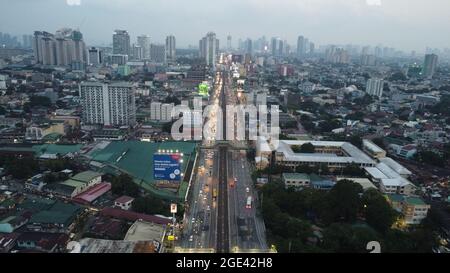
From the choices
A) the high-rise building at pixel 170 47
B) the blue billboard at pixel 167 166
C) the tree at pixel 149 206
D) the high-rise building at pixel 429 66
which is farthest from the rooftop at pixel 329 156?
the high-rise building at pixel 170 47

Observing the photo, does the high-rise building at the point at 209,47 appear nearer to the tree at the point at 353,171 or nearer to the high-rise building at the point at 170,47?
the high-rise building at the point at 170,47

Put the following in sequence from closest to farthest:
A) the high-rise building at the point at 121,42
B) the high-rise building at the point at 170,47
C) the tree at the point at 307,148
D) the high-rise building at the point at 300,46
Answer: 1. the tree at the point at 307,148
2. the high-rise building at the point at 121,42
3. the high-rise building at the point at 170,47
4. the high-rise building at the point at 300,46

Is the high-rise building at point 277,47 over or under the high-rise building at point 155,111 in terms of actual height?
over

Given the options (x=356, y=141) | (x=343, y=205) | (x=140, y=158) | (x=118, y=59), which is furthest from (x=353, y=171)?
(x=118, y=59)

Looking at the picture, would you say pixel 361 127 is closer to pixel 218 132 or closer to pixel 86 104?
pixel 218 132

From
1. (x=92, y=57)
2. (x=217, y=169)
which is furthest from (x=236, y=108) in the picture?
(x=92, y=57)

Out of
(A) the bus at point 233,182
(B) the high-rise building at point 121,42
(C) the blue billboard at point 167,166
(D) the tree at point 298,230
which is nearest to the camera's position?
(D) the tree at point 298,230
